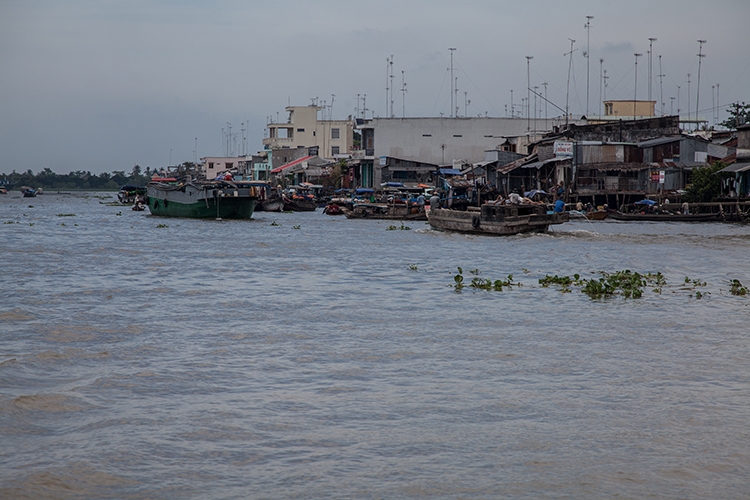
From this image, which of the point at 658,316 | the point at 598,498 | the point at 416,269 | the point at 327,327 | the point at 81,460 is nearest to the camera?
the point at 598,498

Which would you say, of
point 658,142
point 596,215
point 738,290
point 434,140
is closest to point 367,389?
point 738,290

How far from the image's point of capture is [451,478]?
5.04 m

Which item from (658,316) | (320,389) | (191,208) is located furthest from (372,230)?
(320,389)

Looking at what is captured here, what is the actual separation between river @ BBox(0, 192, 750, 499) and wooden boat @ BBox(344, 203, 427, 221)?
82.9 feet

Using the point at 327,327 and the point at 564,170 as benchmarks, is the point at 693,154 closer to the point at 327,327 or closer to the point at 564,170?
the point at 564,170

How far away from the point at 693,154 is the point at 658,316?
115ft

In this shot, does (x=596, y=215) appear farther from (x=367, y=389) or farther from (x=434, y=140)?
(x=367, y=389)

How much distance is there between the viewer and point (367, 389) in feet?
23.4

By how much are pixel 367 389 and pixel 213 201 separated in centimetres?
A: 3203

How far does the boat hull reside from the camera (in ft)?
125

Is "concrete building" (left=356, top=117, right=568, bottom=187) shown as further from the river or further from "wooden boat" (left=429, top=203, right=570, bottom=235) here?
the river

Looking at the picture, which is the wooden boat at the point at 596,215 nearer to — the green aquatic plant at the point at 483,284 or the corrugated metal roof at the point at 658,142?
the corrugated metal roof at the point at 658,142

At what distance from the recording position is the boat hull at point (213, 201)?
38.1 metres

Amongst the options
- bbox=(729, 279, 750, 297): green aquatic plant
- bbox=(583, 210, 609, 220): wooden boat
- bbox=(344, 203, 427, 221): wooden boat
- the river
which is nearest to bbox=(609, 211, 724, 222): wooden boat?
bbox=(583, 210, 609, 220): wooden boat
